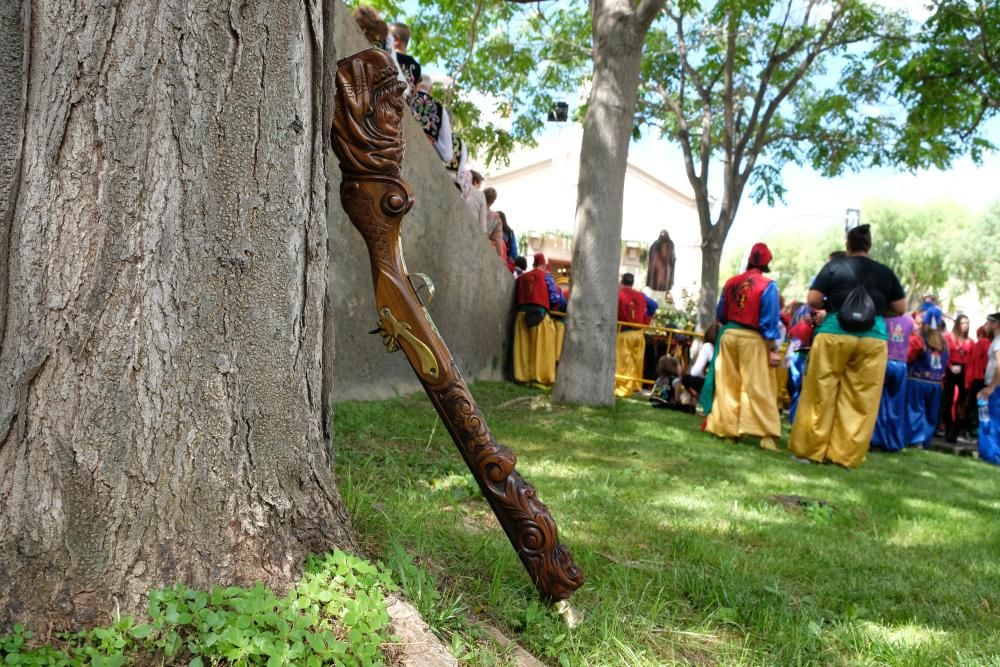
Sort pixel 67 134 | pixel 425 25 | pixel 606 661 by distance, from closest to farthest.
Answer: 1. pixel 67 134
2. pixel 606 661
3. pixel 425 25

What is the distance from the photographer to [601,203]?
28.6 feet

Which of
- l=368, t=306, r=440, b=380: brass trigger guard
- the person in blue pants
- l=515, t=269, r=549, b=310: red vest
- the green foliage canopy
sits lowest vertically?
the person in blue pants

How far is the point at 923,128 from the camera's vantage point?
44.1 ft

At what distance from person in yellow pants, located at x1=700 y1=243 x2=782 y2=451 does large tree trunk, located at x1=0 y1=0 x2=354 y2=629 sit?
22.0ft

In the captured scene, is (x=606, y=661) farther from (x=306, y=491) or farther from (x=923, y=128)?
(x=923, y=128)

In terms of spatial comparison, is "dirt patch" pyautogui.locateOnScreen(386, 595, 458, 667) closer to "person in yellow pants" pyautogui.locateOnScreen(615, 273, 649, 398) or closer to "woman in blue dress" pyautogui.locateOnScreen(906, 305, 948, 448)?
"woman in blue dress" pyautogui.locateOnScreen(906, 305, 948, 448)

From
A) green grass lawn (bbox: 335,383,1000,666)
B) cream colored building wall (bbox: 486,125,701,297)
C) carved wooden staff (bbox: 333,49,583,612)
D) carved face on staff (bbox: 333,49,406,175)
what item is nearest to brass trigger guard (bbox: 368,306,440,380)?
carved wooden staff (bbox: 333,49,583,612)

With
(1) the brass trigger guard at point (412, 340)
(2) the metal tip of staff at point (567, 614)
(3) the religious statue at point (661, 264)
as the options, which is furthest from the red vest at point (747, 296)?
(3) the religious statue at point (661, 264)

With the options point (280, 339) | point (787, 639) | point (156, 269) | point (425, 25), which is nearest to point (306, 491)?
point (280, 339)

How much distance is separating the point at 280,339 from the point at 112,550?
2.07 ft

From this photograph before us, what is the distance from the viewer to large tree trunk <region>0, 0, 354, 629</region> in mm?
1812

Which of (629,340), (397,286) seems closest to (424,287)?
(397,286)

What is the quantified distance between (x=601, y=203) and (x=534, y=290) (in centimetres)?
324

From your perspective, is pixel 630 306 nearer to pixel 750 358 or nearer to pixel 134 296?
pixel 750 358
